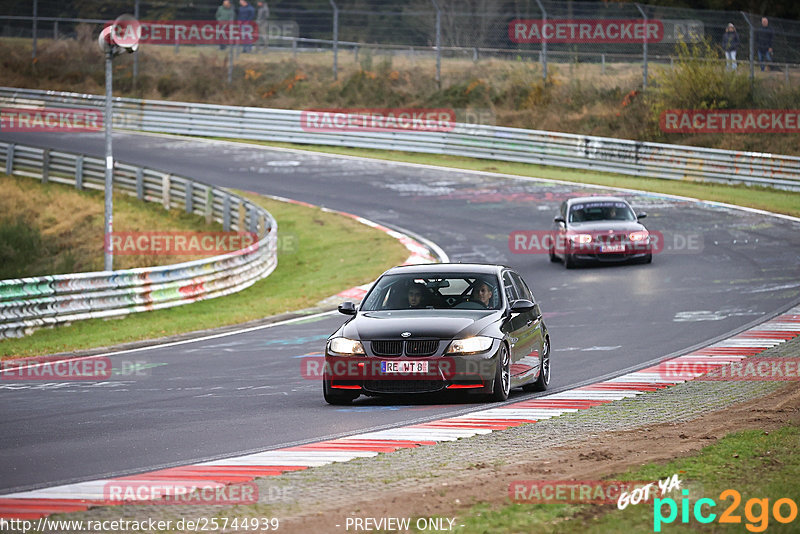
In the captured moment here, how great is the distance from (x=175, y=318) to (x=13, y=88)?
107ft

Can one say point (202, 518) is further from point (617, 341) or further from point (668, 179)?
point (668, 179)

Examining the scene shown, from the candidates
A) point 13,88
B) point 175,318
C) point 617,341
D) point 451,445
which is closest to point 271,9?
point 13,88

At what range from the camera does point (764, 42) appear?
1535 inches

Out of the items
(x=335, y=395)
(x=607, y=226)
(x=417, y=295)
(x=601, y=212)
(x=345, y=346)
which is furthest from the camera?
(x=601, y=212)

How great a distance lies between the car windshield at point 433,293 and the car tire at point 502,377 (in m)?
0.70

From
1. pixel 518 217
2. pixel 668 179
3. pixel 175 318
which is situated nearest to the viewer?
pixel 175 318

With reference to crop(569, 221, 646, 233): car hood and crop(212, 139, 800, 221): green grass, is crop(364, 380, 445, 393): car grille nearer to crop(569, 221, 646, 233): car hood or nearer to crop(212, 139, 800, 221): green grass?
crop(569, 221, 646, 233): car hood

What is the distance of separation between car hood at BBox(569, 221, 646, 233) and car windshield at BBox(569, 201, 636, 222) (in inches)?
12.0

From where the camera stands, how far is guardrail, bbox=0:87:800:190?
123 feet

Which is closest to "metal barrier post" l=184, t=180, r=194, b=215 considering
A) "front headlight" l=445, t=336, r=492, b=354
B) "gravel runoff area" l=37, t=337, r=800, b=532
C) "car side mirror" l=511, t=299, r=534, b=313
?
"car side mirror" l=511, t=299, r=534, b=313

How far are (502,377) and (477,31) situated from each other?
3267cm

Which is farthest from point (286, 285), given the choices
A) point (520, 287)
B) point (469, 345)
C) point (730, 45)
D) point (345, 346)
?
point (730, 45)

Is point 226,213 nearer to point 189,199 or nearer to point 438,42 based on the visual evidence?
point 189,199

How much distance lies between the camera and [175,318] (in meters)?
21.7
